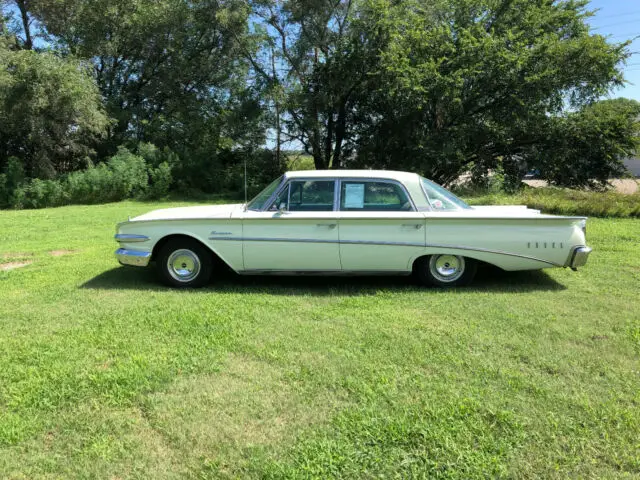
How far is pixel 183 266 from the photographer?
5.55 m

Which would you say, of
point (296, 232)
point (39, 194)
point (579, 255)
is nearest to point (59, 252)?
point (296, 232)

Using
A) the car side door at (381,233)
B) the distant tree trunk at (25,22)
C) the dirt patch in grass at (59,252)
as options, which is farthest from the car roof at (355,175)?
the distant tree trunk at (25,22)

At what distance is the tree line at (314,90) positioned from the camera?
710 inches

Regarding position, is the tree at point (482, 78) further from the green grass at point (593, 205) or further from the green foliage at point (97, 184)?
the green foliage at point (97, 184)

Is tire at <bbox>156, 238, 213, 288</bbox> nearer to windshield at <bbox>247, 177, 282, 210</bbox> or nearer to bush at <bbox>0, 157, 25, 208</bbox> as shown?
windshield at <bbox>247, 177, 282, 210</bbox>

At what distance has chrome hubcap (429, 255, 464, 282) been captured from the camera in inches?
212

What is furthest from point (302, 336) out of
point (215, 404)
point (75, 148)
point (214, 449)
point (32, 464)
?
point (75, 148)

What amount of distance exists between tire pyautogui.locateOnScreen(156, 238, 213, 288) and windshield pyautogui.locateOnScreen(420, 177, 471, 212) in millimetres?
2735

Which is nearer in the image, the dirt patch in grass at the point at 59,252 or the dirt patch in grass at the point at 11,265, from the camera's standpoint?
the dirt patch in grass at the point at 11,265

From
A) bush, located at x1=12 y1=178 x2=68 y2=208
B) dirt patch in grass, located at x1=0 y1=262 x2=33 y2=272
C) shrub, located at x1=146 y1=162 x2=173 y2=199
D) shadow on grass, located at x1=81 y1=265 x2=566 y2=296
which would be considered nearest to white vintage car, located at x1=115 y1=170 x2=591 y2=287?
shadow on grass, located at x1=81 y1=265 x2=566 y2=296

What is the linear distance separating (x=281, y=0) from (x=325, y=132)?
6.38 metres

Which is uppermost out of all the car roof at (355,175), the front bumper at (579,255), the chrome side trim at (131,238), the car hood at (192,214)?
the car roof at (355,175)

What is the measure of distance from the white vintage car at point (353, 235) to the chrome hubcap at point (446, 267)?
12mm

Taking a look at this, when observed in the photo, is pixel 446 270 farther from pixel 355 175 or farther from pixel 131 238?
pixel 131 238
